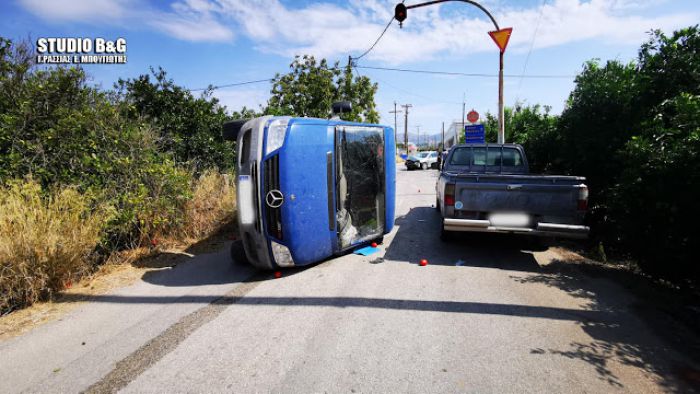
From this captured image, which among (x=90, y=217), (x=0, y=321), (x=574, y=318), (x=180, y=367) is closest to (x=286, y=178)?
(x=180, y=367)

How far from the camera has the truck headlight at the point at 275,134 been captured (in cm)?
441

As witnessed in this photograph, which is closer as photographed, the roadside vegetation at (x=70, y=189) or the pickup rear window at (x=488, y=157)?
the roadside vegetation at (x=70, y=189)

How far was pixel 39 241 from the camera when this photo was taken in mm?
3918

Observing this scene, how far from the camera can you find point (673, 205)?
3.77 metres

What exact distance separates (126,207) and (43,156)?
48.8 inches

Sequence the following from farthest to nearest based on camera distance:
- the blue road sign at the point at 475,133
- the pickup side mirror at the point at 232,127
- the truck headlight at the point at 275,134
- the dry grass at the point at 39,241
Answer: the blue road sign at the point at 475,133 < the pickup side mirror at the point at 232,127 < the truck headlight at the point at 275,134 < the dry grass at the point at 39,241

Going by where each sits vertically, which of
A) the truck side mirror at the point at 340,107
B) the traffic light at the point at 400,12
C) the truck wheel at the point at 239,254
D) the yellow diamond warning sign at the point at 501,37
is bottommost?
the truck wheel at the point at 239,254

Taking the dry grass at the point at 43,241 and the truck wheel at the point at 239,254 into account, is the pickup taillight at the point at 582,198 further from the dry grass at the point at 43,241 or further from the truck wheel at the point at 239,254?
the dry grass at the point at 43,241

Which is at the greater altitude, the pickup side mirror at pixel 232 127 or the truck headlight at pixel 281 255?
the pickup side mirror at pixel 232 127

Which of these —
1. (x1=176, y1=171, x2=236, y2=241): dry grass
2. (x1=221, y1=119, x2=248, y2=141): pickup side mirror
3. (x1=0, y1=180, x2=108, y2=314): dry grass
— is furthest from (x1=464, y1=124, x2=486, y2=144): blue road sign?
(x1=0, y1=180, x2=108, y2=314): dry grass

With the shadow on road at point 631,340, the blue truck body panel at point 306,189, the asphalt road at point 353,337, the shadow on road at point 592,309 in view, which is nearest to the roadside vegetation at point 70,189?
the asphalt road at point 353,337

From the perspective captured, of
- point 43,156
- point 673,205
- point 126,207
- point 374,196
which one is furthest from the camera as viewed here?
point 374,196

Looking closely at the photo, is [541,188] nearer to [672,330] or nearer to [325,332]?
[672,330]

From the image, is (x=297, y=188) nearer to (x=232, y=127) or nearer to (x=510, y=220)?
(x=232, y=127)
